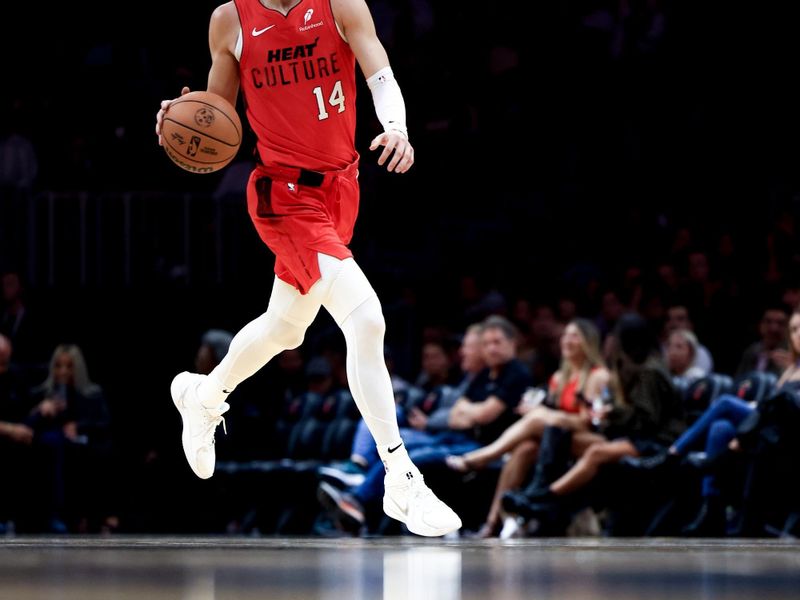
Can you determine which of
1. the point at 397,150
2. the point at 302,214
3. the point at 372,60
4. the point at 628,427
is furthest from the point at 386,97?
the point at 628,427

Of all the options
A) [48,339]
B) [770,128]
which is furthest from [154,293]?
[770,128]

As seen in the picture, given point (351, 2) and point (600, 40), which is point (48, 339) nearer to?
point (600, 40)

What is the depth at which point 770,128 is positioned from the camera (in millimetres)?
12922

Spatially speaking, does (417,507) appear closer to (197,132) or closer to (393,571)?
(393,571)

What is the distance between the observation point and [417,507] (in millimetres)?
4938

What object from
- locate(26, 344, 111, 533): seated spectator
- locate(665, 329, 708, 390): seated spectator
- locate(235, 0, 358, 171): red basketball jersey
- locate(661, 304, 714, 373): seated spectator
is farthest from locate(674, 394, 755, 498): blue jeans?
locate(26, 344, 111, 533): seated spectator

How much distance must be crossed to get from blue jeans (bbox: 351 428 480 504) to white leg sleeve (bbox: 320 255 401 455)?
3.01 metres

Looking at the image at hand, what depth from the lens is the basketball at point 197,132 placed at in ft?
16.3

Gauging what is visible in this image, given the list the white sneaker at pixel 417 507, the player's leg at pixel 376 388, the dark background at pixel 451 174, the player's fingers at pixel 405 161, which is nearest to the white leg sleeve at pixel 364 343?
the player's leg at pixel 376 388

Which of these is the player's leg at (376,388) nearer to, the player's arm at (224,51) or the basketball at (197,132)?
the basketball at (197,132)

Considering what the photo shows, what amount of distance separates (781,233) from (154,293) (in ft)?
16.7

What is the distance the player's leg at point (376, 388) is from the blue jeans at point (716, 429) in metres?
2.79

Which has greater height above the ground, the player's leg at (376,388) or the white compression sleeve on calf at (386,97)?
the white compression sleeve on calf at (386,97)

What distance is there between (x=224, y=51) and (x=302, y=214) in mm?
716
